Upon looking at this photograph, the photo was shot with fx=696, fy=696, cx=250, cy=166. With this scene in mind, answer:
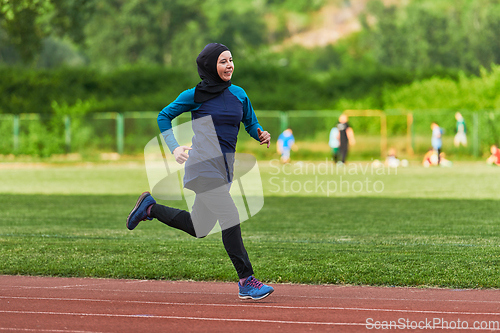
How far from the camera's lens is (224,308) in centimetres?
589

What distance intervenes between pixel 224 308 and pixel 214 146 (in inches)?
54.3

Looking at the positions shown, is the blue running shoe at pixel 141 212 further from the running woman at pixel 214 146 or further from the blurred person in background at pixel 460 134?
the blurred person in background at pixel 460 134

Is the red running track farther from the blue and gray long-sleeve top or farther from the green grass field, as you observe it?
the blue and gray long-sleeve top

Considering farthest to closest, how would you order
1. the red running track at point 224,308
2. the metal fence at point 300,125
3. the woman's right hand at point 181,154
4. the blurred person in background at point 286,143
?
1. the metal fence at point 300,125
2. the blurred person in background at point 286,143
3. the woman's right hand at point 181,154
4. the red running track at point 224,308

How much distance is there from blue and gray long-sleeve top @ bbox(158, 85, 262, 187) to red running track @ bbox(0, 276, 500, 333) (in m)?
1.15

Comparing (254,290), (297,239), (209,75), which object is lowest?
(297,239)

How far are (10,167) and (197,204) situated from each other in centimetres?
2868

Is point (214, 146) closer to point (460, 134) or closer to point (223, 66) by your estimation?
point (223, 66)

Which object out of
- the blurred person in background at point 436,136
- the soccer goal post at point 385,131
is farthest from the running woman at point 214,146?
the soccer goal post at point 385,131

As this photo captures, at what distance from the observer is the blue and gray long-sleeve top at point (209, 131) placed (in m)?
5.96

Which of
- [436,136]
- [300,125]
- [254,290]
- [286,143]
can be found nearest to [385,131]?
[300,125]

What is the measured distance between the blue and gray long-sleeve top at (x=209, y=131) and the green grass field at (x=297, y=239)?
1.84 metres

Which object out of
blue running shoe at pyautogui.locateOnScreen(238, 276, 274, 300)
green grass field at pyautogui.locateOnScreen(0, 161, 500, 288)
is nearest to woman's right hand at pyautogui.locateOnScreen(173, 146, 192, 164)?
blue running shoe at pyautogui.locateOnScreen(238, 276, 274, 300)

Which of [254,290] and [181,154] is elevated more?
[181,154]
